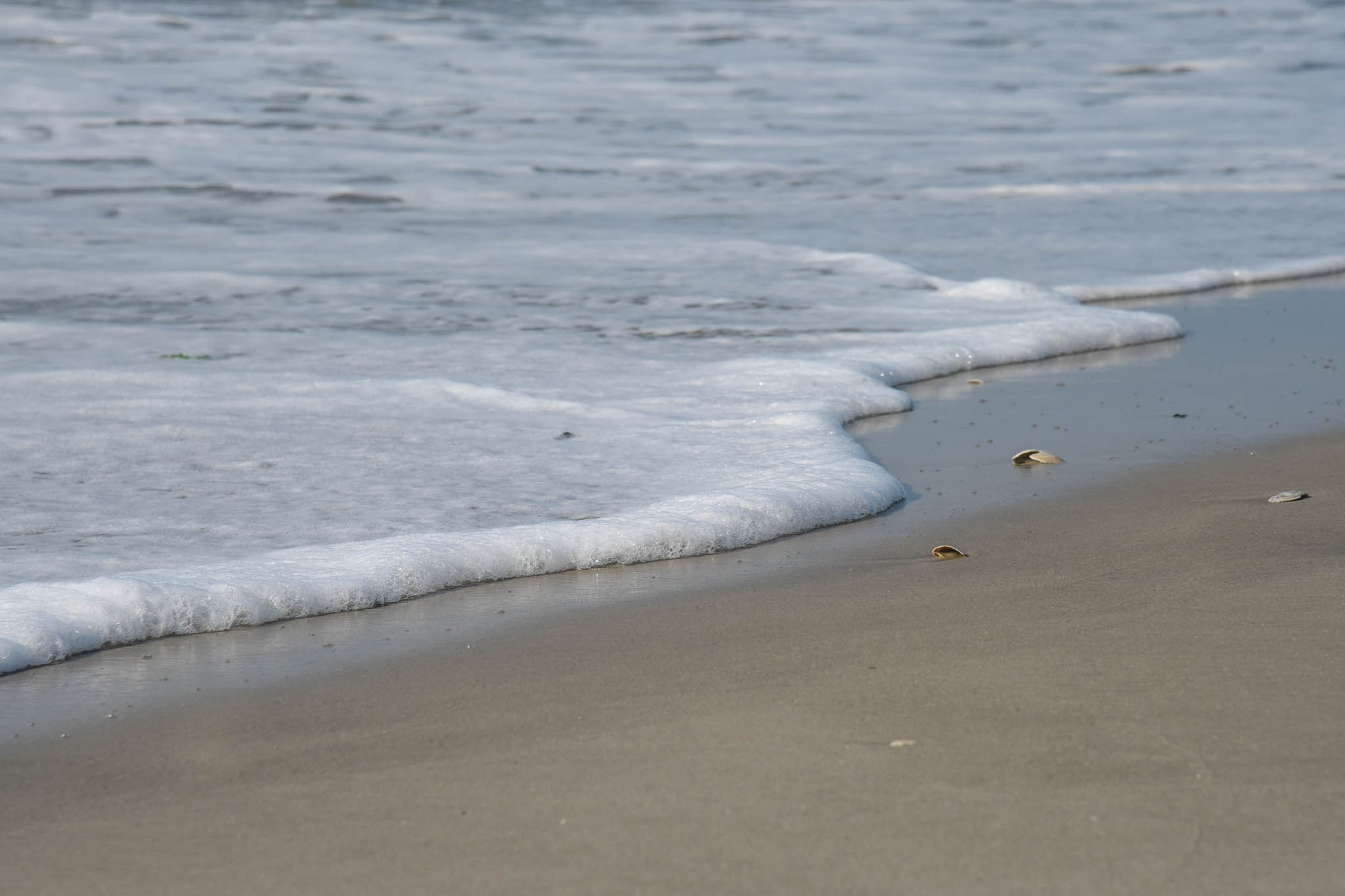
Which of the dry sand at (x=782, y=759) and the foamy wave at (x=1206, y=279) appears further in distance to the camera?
the foamy wave at (x=1206, y=279)

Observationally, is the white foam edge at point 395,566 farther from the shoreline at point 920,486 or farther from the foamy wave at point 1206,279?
the foamy wave at point 1206,279

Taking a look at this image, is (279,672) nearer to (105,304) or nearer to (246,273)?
(105,304)

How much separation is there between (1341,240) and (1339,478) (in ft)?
16.2

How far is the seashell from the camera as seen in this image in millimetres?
3828

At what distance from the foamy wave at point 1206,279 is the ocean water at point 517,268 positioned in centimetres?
3

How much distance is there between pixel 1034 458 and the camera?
3.84 metres

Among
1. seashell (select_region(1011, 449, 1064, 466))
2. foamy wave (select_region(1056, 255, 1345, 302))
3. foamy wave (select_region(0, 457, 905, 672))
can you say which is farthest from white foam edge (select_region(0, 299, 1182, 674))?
foamy wave (select_region(1056, 255, 1345, 302))

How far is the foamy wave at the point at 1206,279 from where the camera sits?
6656mm

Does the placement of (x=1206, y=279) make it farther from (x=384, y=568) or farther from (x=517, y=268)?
(x=384, y=568)

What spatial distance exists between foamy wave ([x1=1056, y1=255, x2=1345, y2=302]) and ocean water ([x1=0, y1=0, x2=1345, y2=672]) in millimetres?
27

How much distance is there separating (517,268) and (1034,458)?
3839 millimetres

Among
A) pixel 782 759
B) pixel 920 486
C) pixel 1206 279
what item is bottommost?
pixel 1206 279

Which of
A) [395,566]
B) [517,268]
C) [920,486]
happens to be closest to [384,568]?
[395,566]

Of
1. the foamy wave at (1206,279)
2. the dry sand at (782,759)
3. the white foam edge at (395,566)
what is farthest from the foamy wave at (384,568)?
the foamy wave at (1206,279)
